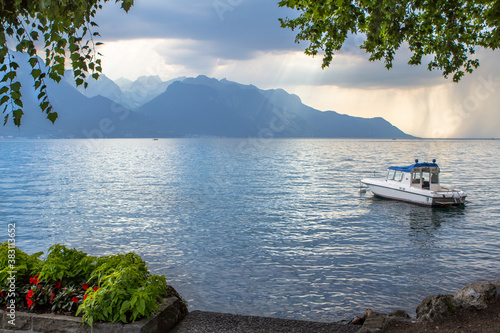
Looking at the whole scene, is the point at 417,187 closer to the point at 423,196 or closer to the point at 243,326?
the point at 423,196

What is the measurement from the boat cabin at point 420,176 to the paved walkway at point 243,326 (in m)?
35.0

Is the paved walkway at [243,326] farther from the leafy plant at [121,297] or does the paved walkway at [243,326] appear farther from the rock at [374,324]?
the leafy plant at [121,297]

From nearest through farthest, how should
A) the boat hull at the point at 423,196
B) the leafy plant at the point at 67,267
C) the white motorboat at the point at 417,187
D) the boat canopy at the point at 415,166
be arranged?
the leafy plant at the point at 67,267 < the boat hull at the point at 423,196 < the white motorboat at the point at 417,187 < the boat canopy at the point at 415,166

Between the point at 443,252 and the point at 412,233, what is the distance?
511 cm

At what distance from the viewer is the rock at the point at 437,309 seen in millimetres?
7230

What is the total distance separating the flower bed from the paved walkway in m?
0.71

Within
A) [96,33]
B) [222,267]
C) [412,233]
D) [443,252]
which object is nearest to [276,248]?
[222,267]

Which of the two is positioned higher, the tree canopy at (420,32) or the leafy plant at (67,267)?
the tree canopy at (420,32)

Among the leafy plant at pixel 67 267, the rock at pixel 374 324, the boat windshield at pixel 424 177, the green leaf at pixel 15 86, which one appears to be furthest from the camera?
the boat windshield at pixel 424 177

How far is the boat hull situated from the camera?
1486 inches

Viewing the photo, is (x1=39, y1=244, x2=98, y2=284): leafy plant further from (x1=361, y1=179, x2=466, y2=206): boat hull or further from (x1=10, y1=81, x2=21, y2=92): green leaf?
(x1=361, y1=179, x2=466, y2=206): boat hull

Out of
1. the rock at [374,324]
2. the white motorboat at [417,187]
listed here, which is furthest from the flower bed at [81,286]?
the white motorboat at [417,187]

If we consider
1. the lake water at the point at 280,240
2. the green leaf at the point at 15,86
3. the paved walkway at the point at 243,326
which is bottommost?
the lake water at the point at 280,240

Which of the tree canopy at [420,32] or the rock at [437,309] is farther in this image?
the tree canopy at [420,32]
